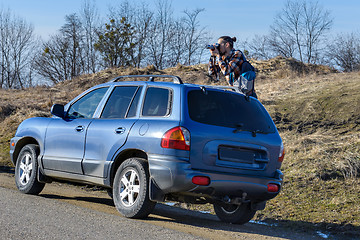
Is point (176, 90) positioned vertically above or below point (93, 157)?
above

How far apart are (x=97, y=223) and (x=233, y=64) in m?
4.39

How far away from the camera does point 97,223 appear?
5.59m

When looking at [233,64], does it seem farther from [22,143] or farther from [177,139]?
[22,143]

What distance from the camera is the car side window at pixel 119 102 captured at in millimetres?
6695

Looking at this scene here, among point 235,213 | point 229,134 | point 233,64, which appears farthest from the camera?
point 233,64

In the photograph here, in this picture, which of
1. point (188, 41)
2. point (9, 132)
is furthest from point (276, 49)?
point (9, 132)

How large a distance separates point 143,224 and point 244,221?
1685 mm

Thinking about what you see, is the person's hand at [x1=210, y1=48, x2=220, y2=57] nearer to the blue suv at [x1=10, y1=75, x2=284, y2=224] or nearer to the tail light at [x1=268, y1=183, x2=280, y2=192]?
the blue suv at [x1=10, y1=75, x2=284, y2=224]

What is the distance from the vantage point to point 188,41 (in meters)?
46.4

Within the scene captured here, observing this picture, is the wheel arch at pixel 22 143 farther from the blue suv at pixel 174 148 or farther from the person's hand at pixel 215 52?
the person's hand at pixel 215 52

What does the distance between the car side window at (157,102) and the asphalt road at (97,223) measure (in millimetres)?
1335

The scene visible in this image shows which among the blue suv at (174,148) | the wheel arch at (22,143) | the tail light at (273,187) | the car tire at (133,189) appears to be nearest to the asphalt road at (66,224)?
the car tire at (133,189)

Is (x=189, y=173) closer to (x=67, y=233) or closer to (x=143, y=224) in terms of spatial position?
(x=143, y=224)

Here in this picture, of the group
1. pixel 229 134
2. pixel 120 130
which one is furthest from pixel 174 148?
pixel 120 130
